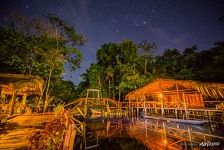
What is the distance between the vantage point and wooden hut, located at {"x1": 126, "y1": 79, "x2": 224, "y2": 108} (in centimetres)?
1291

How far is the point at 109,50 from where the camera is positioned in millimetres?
35062

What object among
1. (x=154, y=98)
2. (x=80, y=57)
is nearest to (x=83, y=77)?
(x=80, y=57)

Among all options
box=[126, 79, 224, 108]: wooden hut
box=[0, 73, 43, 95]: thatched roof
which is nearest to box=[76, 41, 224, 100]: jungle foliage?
box=[126, 79, 224, 108]: wooden hut

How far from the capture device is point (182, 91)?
57.8 feet

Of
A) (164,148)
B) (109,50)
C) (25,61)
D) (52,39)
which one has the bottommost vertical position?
(164,148)

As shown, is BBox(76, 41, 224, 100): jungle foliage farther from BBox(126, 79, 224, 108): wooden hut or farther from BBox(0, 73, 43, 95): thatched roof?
BBox(0, 73, 43, 95): thatched roof

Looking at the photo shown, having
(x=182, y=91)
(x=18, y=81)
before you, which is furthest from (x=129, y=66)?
(x=18, y=81)

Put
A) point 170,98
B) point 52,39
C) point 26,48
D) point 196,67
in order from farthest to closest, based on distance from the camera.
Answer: point 196,67
point 52,39
point 26,48
point 170,98

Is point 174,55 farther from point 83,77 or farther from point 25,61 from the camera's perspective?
point 25,61

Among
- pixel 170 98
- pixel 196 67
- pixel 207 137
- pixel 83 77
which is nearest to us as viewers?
pixel 207 137

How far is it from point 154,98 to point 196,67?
1156 centimetres

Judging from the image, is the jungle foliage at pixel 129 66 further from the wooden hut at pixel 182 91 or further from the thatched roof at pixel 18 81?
the thatched roof at pixel 18 81

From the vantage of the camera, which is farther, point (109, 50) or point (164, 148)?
point (109, 50)

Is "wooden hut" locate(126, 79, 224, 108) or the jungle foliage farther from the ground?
the jungle foliage
